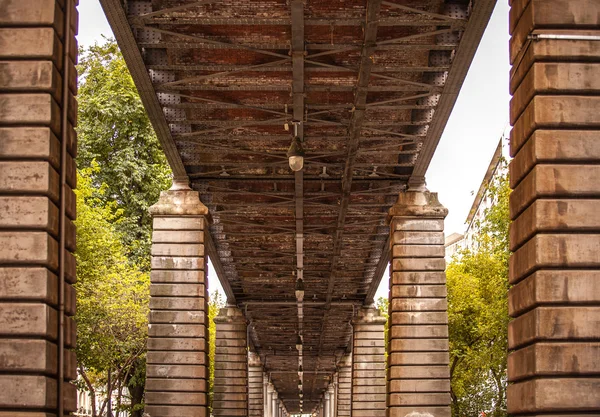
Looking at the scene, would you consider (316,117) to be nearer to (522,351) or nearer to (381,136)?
(381,136)

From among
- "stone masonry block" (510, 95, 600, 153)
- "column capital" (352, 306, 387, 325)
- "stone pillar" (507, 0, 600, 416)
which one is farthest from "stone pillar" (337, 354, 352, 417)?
"stone masonry block" (510, 95, 600, 153)

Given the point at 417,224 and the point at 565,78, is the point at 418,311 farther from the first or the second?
the point at 565,78

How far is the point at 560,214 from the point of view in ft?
Result: 45.0

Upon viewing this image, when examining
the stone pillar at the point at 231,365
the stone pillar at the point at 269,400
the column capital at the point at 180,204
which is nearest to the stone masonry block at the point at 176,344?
the column capital at the point at 180,204

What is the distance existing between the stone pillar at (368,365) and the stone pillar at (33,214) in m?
37.1

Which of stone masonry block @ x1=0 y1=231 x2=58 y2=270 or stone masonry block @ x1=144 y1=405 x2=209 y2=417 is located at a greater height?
stone masonry block @ x1=0 y1=231 x2=58 y2=270

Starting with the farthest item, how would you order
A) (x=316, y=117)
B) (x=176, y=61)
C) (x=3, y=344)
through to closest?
1. (x=316, y=117)
2. (x=176, y=61)
3. (x=3, y=344)

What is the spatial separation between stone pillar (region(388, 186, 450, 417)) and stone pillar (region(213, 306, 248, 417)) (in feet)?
69.2

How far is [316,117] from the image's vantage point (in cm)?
2600

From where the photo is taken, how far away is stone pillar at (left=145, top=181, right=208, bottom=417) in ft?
89.6

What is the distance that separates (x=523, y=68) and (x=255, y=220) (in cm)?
2337

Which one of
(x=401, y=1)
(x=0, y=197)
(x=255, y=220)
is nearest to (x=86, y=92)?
(x=255, y=220)

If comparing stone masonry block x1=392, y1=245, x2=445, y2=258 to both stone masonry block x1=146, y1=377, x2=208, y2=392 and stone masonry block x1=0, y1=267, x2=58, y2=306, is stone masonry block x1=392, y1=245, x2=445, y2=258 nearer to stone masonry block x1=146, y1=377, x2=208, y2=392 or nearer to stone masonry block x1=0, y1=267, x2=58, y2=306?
stone masonry block x1=146, y1=377, x2=208, y2=392

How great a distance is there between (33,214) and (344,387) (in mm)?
60987
